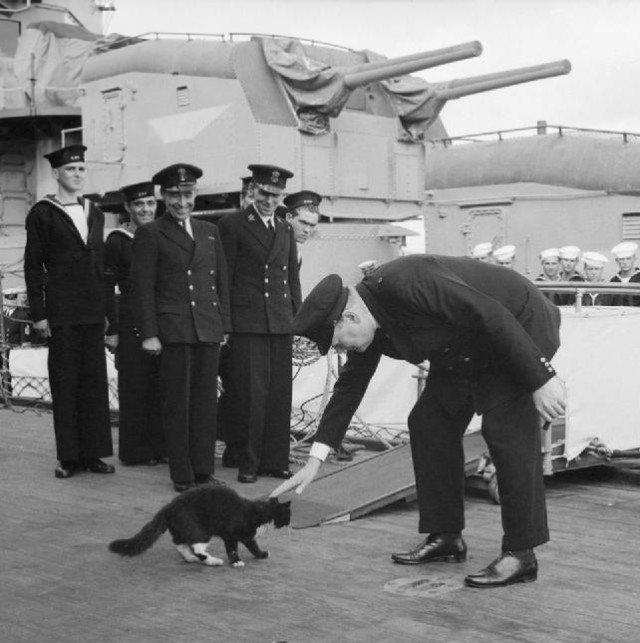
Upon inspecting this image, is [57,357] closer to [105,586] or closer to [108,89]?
[105,586]

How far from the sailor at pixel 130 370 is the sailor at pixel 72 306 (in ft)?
0.85

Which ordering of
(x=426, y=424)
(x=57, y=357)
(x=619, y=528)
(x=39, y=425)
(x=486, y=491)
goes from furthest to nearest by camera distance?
1. (x=39, y=425)
2. (x=57, y=357)
3. (x=486, y=491)
4. (x=619, y=528)
5. (x=426, y=424)

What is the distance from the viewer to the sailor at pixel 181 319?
5930 millimetres

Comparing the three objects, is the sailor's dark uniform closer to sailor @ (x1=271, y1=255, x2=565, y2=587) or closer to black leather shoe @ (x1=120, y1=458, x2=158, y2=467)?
black leather shoe @ (x1=120, y1=458, x2=158, y2=467)

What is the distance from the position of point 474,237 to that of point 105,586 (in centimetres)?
1511

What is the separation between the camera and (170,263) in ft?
19.7

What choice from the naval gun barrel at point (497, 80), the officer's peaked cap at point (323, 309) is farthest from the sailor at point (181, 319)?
the naval gun barrel at point (497, 80)

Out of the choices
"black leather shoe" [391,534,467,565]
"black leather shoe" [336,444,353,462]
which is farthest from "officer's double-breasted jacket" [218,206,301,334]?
"black leather shoe" [391,534,467,565]

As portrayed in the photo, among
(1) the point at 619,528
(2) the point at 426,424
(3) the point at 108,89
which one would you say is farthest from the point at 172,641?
(3) the point at 108,89

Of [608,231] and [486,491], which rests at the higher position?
[608,231]

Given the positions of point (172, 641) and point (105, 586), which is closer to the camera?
point (172, 641)

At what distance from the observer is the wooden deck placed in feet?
11.3

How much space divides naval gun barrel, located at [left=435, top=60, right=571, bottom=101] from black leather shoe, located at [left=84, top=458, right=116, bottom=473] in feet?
31.2

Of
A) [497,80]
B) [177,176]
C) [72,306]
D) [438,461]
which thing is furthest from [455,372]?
[497,80]
